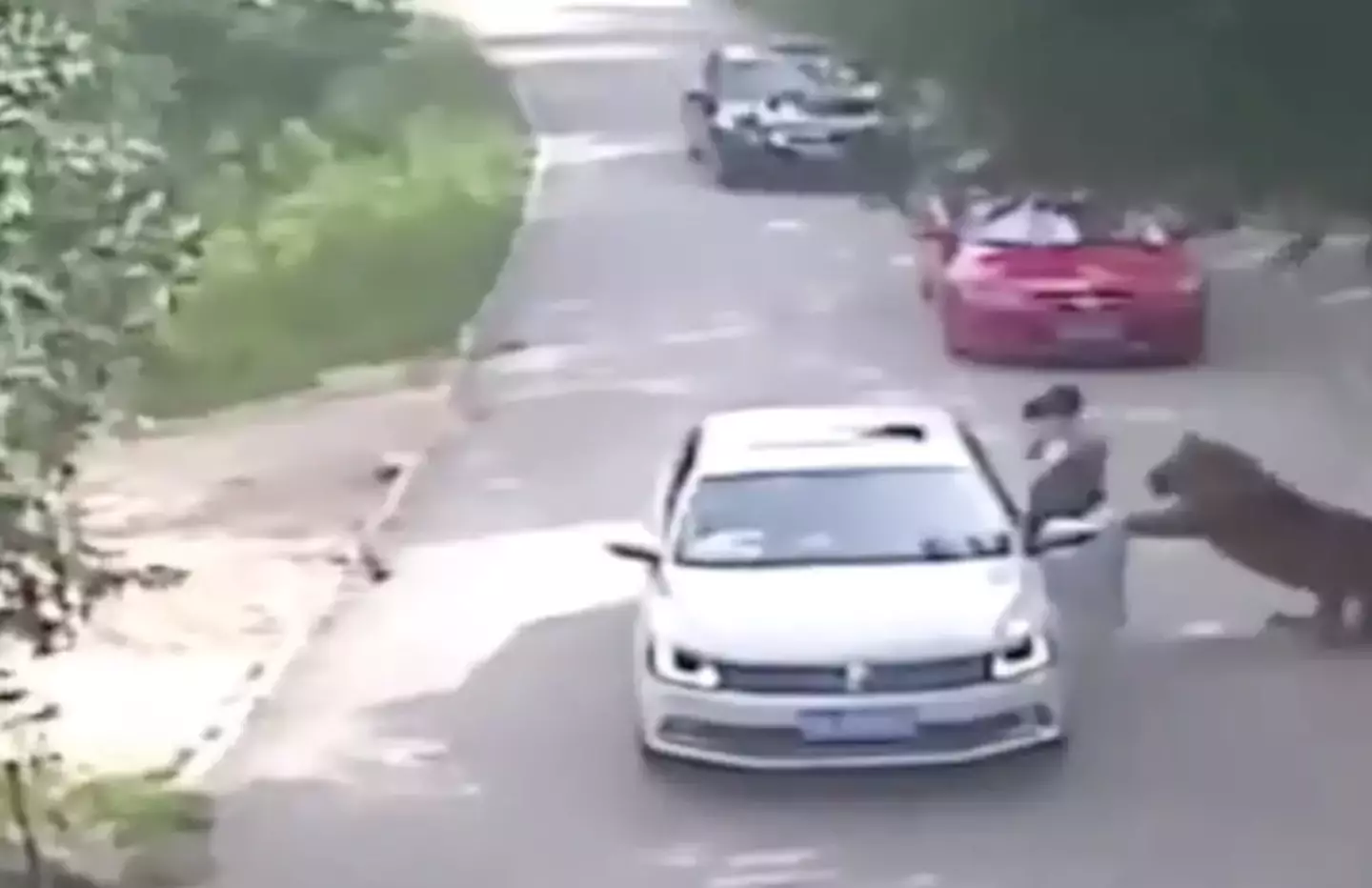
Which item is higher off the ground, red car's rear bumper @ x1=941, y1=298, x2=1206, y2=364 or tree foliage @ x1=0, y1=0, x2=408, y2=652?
tree foliage @ x1=0, y1=0, x2=408, y2=652

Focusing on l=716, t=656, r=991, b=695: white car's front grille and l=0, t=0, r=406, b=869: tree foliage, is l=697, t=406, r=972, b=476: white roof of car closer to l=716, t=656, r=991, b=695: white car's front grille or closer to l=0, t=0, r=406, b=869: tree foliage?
l=716, t=656, r=991, b=695: white car's front grille

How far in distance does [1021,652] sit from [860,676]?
0.67m

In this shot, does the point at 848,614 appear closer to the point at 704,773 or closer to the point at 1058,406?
the point at 704,773

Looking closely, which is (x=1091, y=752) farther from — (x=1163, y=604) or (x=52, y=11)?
(x=52, y=11)

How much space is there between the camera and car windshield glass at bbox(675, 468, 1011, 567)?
11.5 metres

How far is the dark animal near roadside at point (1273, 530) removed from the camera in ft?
41.6

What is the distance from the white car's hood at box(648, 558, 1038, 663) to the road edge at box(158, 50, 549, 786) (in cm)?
220

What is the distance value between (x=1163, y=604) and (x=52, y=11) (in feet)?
22.1

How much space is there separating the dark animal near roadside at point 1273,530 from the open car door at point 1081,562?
0.25 m

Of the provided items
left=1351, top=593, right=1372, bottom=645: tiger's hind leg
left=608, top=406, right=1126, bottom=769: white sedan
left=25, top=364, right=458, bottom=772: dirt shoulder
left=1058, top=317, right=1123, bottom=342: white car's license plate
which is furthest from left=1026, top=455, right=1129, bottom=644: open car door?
left=1058, top=317, right=1123, bottom=342: white car's license plate

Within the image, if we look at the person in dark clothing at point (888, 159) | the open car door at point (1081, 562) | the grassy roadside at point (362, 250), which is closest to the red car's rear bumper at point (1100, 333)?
the person in dark clothing at point (888, 159)

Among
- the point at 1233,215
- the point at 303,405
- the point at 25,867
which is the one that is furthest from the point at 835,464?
the point at 303,405

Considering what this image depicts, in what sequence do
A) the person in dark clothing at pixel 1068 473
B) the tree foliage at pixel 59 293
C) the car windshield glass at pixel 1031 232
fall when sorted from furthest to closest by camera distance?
1. the car windshield glass at pixel 1031 232
2. the person in dark clothing at pixel 1068 473
3. the tree foliage at pixel 59 293

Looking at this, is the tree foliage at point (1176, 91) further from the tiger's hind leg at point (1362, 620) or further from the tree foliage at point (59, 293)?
the tiger's hind leg at point (1362, 620)
